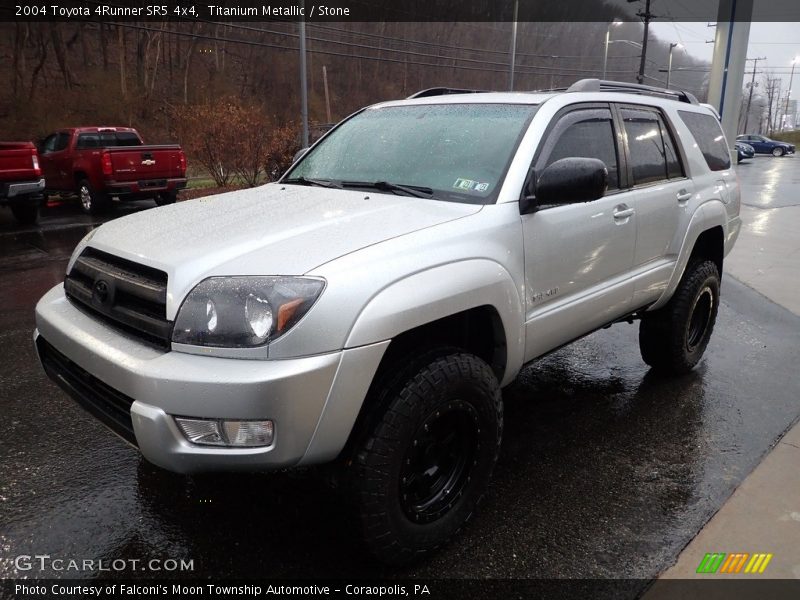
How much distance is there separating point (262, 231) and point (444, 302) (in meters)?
0.74

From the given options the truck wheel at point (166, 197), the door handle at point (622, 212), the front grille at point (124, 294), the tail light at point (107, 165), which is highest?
the door handle at point (622, 212)

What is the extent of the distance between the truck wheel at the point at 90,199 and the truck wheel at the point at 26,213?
146cm

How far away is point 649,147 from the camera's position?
370 centimetres

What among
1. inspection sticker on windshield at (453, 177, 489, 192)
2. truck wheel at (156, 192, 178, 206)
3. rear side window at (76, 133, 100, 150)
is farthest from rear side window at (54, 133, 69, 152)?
inspection sticker on windshield at (453, 177, 489, 192)

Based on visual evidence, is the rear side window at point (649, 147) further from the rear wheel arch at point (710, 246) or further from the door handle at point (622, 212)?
the rear wheel arch at point (710, 246)

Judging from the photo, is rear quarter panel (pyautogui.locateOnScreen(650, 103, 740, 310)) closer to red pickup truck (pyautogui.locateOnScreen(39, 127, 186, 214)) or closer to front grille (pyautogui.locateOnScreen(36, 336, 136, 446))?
front grille (pyautogui.locateOnScreen(36, 336, 136, 446))

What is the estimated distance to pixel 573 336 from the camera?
3141mm

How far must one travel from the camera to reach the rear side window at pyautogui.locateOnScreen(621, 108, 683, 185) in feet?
11.6

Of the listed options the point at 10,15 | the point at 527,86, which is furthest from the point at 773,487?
the point at 527,86

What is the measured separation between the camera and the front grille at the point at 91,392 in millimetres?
2094

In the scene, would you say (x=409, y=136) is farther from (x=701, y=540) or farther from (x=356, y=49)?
(x=356, y=49)

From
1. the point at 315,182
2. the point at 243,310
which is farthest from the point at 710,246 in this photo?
the point at 243,310

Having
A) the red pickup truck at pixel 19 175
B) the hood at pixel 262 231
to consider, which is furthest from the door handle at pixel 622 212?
the red pickup truck at pixel 19 175

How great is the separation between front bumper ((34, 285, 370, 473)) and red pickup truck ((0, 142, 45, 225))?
381 inches
